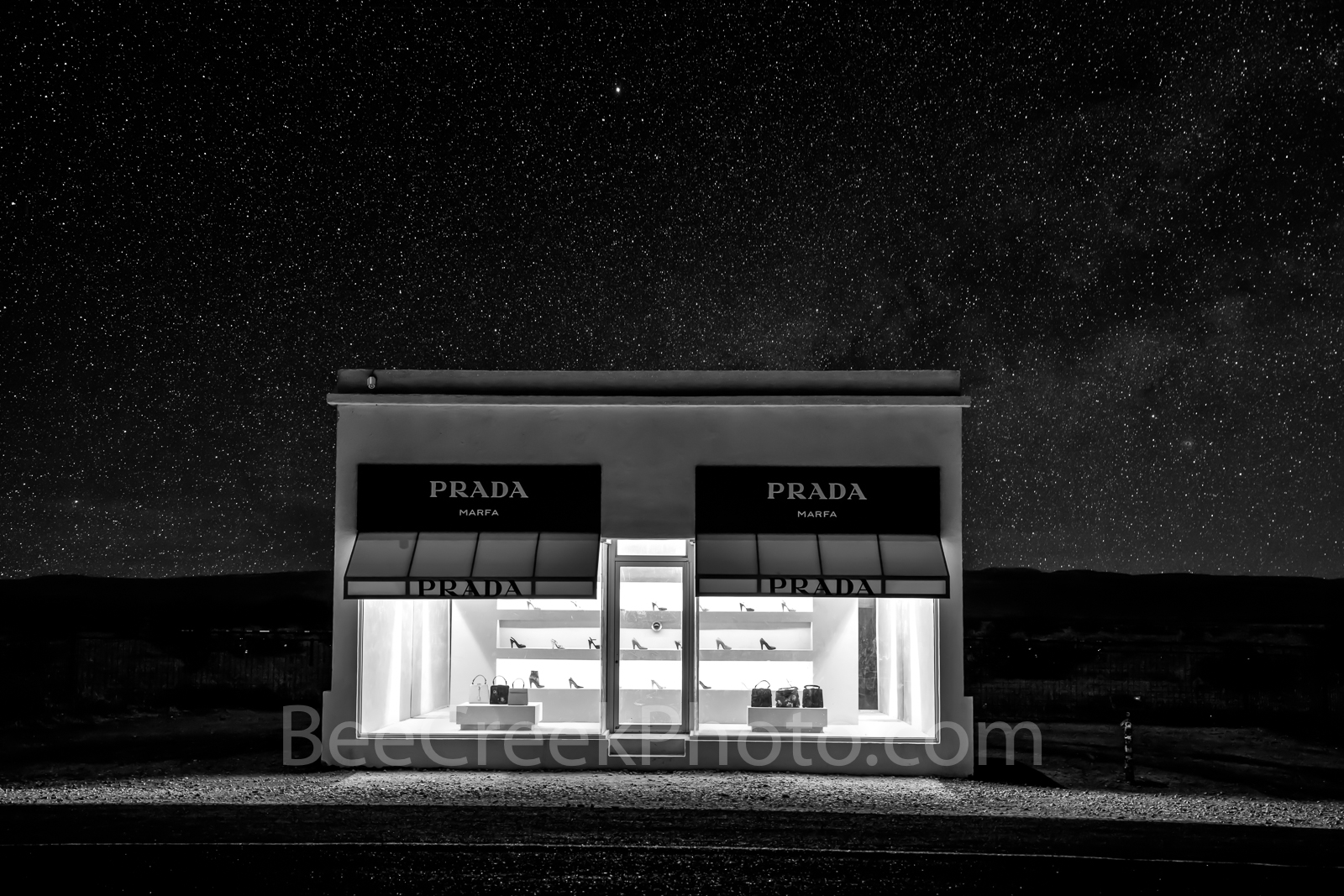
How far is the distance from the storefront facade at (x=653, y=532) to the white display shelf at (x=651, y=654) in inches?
1.5

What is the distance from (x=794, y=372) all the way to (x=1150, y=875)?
7.74 meters

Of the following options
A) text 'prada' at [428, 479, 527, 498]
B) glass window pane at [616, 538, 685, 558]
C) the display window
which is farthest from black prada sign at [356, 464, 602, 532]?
the display window

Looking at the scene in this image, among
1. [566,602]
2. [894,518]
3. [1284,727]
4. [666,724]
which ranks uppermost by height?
[894,518]

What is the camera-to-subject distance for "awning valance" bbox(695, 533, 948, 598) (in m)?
14.1

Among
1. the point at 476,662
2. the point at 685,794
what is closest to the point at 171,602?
the point at 476,662

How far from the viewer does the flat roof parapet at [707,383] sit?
48.3 ft

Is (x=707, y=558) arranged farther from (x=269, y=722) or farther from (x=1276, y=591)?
(x=1276, y=591)

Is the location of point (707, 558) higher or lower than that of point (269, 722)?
higher

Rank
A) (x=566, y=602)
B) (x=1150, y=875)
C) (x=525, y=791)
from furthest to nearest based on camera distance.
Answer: (x=566, y=602) < (x=525, y=791) < (x=1150, y=875)

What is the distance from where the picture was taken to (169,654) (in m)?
36.9

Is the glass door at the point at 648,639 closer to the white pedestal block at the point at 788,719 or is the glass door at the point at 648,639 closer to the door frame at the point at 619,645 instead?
the door frame at the point at 619,645

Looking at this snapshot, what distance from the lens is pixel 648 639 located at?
49.9 ft

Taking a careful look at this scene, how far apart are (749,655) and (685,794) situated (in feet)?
11.9

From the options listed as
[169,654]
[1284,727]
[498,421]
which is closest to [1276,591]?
[1284,727]
